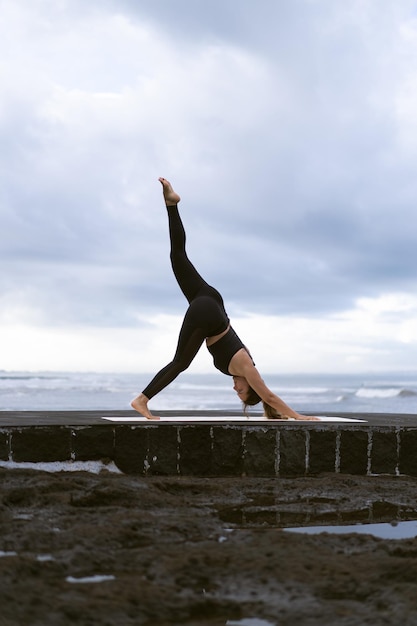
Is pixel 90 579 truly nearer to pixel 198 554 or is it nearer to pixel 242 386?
pixel 198 554

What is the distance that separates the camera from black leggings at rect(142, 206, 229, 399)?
634 centimetres

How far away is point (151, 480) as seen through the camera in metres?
4.78

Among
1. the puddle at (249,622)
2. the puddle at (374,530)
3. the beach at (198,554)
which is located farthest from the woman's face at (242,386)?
the puddle at (249,622)

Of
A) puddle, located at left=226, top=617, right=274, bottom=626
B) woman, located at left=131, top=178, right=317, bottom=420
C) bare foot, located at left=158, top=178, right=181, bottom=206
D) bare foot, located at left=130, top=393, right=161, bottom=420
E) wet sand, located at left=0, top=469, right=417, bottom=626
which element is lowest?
puddle, located at left=226, top=617, right=274, bottom=626

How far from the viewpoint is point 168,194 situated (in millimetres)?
6496

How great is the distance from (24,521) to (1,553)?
532 mm

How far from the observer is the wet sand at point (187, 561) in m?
2.17

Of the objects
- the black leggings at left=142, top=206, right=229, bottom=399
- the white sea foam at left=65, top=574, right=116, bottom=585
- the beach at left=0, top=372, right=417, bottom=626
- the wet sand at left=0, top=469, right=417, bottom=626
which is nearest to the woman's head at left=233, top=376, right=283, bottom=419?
the black leggings at left=142, top=206, right=229, bottom=399

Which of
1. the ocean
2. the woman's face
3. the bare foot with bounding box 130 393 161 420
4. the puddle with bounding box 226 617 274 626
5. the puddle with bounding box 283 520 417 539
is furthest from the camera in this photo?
the ocean

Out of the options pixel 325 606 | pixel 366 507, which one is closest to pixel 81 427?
pixel 366 507

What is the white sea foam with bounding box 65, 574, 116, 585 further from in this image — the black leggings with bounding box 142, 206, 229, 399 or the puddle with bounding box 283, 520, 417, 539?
the black leggings with bounding box 142, 206, 229, 399

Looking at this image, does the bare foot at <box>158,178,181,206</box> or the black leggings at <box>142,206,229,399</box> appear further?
the bare foot at <box>158,178,181,206</box>

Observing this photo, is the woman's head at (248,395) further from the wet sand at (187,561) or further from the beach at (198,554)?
the wet sand at (187,561)

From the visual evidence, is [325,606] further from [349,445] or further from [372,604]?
[349,445]
